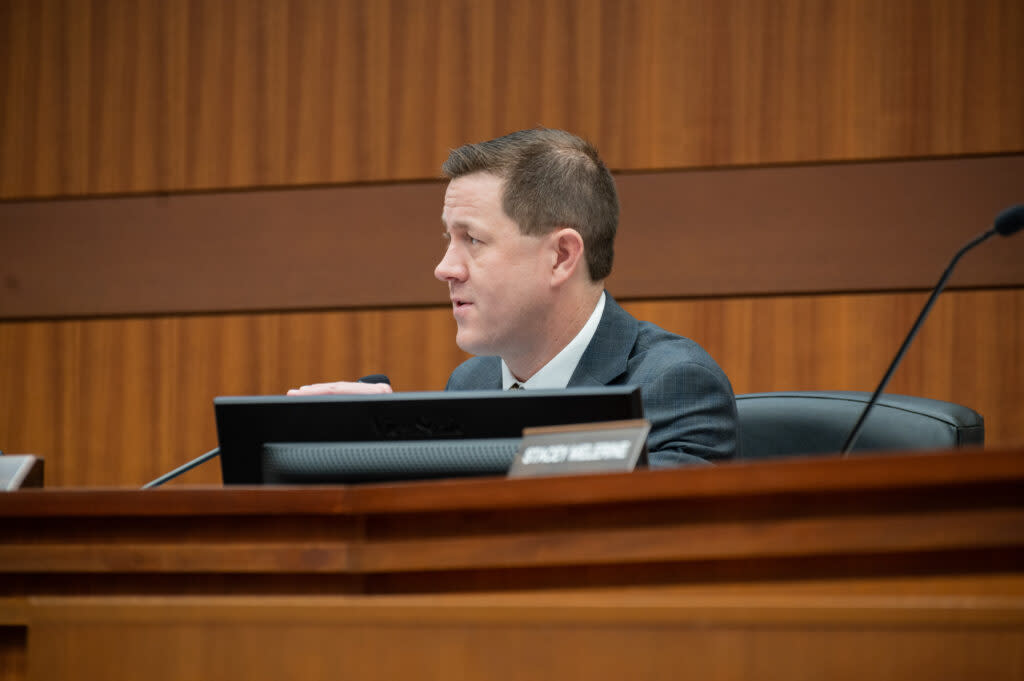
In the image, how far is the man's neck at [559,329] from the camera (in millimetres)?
1868

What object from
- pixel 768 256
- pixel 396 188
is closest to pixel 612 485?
pixel 768 256

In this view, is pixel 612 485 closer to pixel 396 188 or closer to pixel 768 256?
pixel 768 256

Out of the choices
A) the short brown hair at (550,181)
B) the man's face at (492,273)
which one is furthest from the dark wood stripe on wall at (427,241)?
the man's face at (492,273)

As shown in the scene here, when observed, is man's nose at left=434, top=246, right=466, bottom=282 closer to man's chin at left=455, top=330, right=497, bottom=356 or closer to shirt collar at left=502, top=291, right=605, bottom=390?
man's chin at left=455, top=330, right=497, bottom=356

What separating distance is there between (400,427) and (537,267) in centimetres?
74

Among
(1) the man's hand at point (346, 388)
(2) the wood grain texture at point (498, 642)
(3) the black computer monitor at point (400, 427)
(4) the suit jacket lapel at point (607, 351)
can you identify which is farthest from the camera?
(4) the suit jacket lapel at point (607, 351)

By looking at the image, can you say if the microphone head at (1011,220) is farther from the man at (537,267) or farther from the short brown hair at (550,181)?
the short brown hair at (550,181)

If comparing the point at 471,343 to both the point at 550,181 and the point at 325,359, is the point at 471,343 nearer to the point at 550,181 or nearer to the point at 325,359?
the point at 550,181

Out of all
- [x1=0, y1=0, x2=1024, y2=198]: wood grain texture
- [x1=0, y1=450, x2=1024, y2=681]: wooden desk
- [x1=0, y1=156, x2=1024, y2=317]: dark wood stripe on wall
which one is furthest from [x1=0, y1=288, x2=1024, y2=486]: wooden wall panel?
[x1=0, y1=450, x2=1024, y2=681]: wooden desk

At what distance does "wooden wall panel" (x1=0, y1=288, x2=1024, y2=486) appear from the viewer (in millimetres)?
2535

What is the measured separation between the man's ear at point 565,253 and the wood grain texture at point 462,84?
912 mm

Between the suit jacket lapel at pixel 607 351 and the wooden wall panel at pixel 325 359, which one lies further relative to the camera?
the wooden wall panel at pixel 325 359

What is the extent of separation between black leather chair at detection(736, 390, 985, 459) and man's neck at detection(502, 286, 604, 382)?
1.08ft

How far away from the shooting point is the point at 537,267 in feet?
6.08
